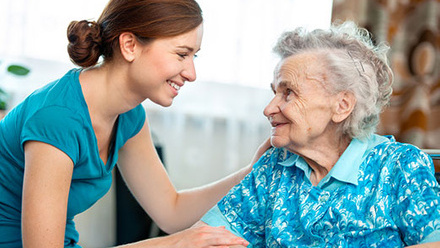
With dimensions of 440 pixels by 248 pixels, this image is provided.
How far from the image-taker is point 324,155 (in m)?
1.48

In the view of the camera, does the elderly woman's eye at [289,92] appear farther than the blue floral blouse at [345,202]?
Yes

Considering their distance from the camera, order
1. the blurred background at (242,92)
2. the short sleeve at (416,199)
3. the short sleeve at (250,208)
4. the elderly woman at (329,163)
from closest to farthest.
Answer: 1. the short sleeve at (416,199)
2. the elderly woman at (329,163)
3. the short sleeve at (250,208)
4. the blurred background at (242,92)

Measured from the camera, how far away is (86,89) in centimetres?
148

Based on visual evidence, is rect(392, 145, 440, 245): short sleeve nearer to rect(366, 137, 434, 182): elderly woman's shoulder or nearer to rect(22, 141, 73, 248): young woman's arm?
rect(366, 137, 434, 182): elderly woman's shoulder

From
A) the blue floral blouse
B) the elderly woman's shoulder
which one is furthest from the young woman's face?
the elderly woman's shoulder

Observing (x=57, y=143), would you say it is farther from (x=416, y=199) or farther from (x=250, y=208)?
(x=416, y=199)

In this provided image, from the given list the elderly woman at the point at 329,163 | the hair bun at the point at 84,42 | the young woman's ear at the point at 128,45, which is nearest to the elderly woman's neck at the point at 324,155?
the elderly woman at the point at 329,163

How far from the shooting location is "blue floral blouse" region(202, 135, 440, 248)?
1.23 meters

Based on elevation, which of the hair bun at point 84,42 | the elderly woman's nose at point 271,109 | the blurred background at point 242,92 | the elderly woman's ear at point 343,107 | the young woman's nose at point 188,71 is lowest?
the blurred background at point 242,92

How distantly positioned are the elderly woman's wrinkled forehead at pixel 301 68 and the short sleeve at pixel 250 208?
10.8 inches

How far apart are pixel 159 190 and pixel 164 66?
53 centimetres

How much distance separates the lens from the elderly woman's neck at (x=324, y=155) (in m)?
1.47

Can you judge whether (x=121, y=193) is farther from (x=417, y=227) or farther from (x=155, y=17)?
(x=417, y=227)

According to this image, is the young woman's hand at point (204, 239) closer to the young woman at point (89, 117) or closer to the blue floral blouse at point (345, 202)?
the young woman at point (89, 117)
